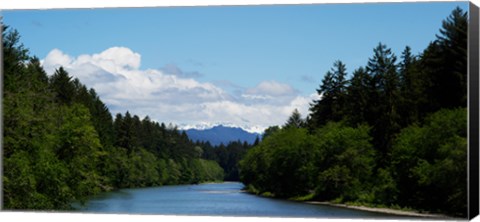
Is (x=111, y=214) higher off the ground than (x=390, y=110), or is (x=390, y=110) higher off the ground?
(x=390, y=110)

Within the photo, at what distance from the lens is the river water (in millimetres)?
24312

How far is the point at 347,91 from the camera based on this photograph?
114 ft

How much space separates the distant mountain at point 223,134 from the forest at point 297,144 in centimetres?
62

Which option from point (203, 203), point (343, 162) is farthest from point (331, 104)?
point (203, 203)

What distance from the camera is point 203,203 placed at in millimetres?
25594

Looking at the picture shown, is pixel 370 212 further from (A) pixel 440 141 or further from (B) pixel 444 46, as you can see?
(B) pixel 444 46

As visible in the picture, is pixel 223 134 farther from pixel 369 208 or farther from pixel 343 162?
pixel 343 162

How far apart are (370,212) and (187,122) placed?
28.7ft

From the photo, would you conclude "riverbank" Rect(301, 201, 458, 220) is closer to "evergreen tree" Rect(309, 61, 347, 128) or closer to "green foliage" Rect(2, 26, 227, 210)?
"evergreen tree" Rect(309, 61, 347, 128)

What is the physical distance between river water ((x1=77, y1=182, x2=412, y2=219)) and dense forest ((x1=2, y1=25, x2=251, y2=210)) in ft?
1.83

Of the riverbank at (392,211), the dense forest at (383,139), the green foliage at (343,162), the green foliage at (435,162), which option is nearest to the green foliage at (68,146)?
the dense forest at (383,139)

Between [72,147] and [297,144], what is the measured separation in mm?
9058

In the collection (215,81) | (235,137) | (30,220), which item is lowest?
(30,220)

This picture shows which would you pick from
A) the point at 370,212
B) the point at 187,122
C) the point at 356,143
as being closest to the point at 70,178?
the point at 187,122
